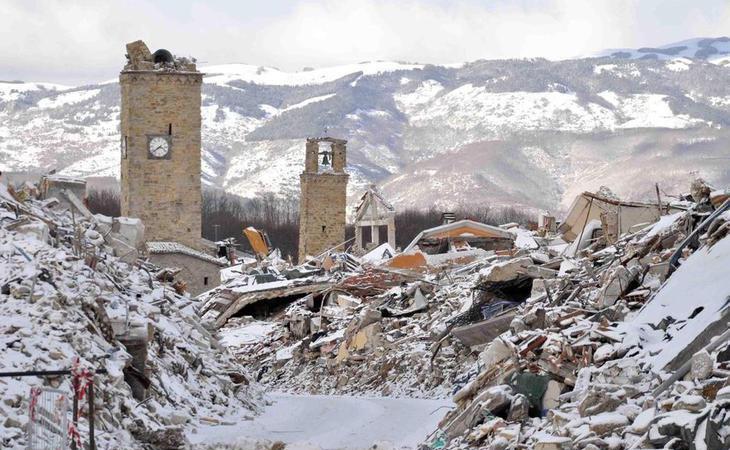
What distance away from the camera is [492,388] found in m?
13.6

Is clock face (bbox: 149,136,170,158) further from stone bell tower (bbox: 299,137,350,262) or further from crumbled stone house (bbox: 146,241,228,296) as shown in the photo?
stone bell tower (bbox: 299,137,350,262)

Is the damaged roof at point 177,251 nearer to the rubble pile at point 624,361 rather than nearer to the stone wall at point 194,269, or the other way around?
the stone wall at point 194,269

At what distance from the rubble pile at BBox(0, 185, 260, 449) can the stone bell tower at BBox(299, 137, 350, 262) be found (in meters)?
36.6

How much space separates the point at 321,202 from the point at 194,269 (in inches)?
415

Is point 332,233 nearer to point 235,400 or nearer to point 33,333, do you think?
point 235,400

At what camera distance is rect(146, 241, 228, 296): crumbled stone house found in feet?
156

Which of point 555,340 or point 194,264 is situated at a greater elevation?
point 555,340

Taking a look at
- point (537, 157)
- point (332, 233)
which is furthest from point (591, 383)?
point (537, 157)

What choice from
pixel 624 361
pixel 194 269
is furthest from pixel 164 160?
pixel 624 361

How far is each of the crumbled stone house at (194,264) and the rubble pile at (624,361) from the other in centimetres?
3073

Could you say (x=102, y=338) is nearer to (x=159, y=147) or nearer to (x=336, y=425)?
(x=336, y=425)

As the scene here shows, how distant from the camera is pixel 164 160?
51000 millimetres

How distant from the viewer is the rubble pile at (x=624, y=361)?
419 inches

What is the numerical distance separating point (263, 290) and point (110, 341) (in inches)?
768
